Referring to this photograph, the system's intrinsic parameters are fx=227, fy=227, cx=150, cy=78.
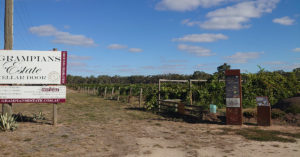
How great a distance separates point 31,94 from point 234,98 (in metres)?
8.88

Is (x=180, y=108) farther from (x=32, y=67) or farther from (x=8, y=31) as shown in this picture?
(x=8, y=31)

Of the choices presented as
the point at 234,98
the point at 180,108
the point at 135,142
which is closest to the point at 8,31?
the point at 135,142

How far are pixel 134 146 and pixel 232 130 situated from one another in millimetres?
4202

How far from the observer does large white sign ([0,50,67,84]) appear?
32.1 feet

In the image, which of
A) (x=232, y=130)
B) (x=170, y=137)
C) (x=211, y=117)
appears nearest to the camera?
(x=170, y=137)

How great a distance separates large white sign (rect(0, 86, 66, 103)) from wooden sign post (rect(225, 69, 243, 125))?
7359mm

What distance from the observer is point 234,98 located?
9.96 metres

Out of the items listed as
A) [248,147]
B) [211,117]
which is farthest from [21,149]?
[211,117]

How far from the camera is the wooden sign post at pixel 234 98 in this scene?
9797 mm

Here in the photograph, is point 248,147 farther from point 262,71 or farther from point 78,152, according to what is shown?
point 262,71

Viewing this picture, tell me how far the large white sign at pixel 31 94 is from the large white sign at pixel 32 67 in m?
0.26

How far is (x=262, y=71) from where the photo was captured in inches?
648

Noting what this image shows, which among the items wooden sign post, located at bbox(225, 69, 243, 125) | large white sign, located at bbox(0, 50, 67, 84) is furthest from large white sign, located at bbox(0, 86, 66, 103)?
wooden sign post, located at bbox(225, 69, 243, 125)

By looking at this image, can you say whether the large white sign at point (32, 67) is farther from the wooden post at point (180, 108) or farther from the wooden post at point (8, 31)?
the wooden post at point (180, 108)
